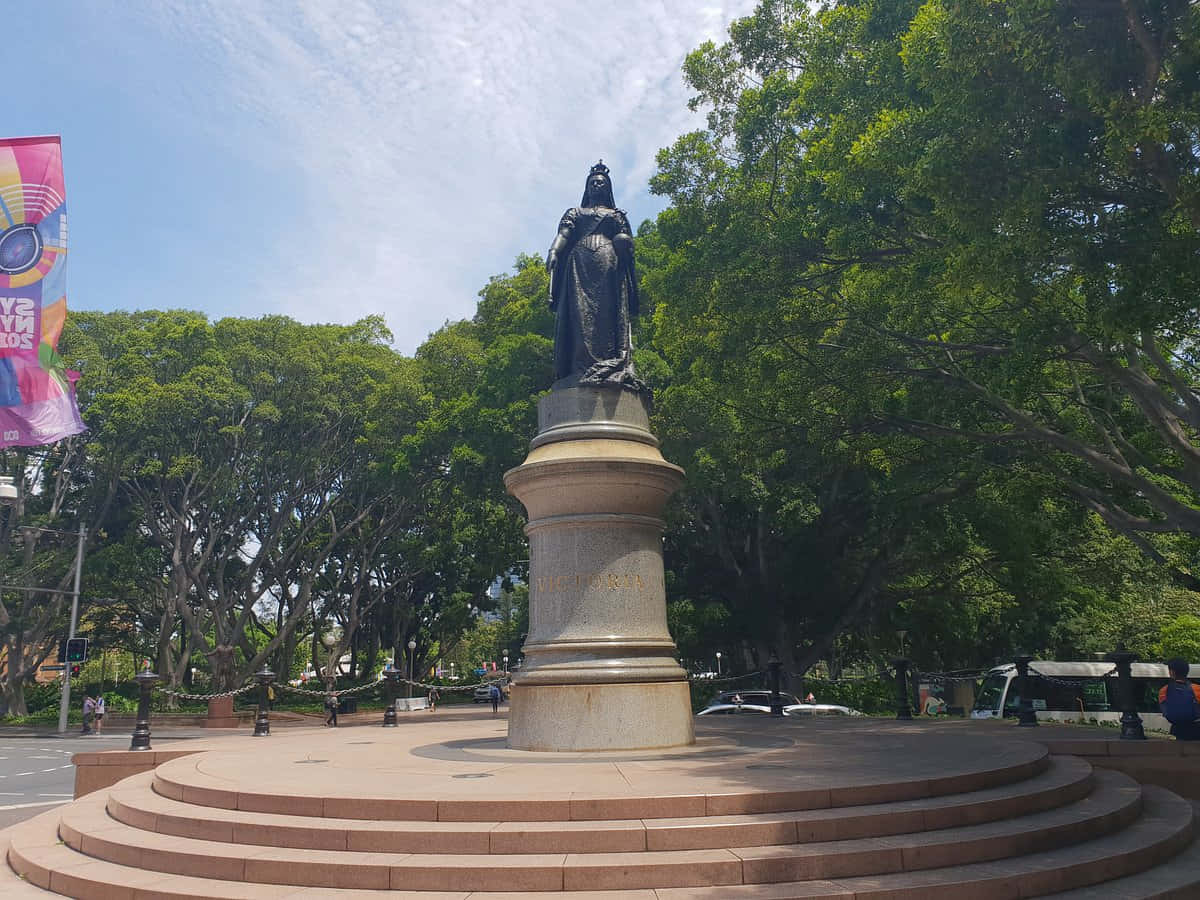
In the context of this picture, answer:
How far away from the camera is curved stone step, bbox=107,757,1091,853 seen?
5.96 meters

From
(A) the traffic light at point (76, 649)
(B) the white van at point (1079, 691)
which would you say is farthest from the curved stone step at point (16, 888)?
(A) the traffic light at point (76, 649)

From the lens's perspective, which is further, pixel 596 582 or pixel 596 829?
pixel 596 582

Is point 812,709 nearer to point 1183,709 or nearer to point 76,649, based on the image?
point 1183,709

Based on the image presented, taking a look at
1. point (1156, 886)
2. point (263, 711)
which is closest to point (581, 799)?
point (1156, 886)

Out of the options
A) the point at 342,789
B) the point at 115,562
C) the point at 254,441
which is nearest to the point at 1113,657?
the point at 342,789

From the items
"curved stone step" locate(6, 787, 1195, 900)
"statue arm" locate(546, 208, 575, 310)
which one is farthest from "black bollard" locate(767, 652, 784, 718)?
"curved stone step" locate(6, 787, 1195, 900)

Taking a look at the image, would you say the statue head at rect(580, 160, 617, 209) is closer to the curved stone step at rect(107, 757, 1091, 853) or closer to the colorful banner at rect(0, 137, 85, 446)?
the curved stone step at rect(107, 757, 1091, 853)

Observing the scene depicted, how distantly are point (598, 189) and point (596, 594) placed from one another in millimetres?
5901

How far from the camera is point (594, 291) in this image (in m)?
12.4

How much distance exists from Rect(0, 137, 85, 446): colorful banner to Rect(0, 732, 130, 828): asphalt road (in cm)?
724

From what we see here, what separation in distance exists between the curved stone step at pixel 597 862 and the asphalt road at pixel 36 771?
6.51m

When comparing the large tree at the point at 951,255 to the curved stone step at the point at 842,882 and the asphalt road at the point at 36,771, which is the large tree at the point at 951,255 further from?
the asphalt road at the point at 36,771

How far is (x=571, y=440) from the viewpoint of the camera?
11.4 metres

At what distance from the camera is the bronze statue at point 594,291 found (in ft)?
39.7
